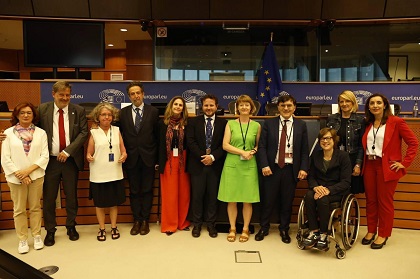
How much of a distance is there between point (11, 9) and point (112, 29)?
2688 millimetres

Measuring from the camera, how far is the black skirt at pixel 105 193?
11.4 ft

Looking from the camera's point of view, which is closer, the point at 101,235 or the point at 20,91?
the point at 101,235

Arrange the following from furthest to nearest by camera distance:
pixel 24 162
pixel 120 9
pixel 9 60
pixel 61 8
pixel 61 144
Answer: pixel 9 60 → pixel 120 9 → pixel 61 8 → pixel 61 144 → pixel 24 162

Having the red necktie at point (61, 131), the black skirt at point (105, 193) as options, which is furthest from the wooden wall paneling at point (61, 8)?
the black skirt at point (105, 193)

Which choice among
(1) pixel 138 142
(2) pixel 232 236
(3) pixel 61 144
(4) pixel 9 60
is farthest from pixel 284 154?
(4) pixel 9 60

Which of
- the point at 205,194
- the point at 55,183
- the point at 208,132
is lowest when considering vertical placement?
the point at 205,194

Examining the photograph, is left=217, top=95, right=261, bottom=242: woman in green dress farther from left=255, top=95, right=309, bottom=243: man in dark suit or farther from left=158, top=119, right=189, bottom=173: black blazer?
left=158, top=119, right=189, bottom=173: black blazer

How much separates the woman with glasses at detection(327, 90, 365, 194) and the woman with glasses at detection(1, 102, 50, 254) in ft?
9.63

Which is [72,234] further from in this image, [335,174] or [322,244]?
[335,174]

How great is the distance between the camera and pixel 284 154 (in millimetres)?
3420

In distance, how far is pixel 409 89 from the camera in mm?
6961

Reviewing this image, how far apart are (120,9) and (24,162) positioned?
5357 millimetres

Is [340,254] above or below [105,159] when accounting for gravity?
below

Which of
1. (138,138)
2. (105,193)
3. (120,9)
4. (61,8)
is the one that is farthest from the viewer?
(120,9)
